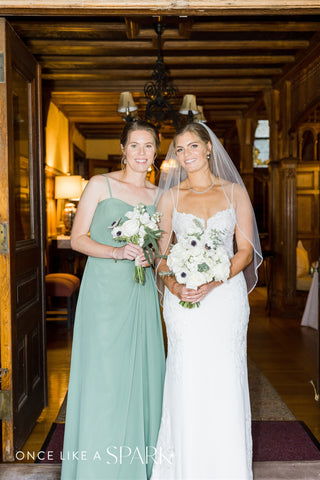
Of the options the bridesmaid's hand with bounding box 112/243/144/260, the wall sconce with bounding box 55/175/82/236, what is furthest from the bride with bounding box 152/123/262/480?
the wall sconce with bounding box 55/175/82/236

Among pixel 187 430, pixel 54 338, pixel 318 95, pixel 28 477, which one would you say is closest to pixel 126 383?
pixel 187 430

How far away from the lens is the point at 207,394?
99.7 inches

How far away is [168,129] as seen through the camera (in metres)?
12.0

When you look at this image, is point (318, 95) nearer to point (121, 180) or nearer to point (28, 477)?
point (121, 180)

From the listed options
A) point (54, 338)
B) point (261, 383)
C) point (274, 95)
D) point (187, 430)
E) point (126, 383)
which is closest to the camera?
point (187, 430)

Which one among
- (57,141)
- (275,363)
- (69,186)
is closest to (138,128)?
(275,363)

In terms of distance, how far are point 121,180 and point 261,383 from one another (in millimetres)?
2659

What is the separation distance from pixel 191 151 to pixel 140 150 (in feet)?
0.90

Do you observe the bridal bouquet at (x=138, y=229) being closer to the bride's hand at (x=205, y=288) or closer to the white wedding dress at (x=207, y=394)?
the white wedding dress at (x=207, y=394)

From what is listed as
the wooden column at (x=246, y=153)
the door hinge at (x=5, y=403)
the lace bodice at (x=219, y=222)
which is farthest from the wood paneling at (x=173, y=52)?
the door hinge at (x=5, y=403)

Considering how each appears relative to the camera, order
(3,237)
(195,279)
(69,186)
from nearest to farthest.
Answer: (195,279) → (3,237) → (69,186)

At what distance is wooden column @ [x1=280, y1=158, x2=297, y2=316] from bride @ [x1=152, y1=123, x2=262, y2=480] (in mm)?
5052

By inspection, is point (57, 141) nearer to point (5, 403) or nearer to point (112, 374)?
point (5, 403)

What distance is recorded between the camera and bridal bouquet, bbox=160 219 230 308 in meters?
2.36
